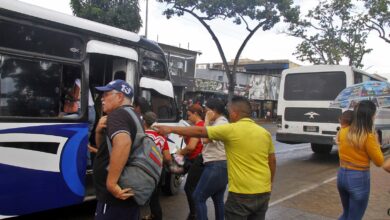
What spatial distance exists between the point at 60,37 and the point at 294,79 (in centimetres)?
956

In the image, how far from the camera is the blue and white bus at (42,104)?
4398 millimetres

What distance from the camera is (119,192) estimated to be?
296cm

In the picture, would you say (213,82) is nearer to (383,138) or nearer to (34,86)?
(383,138)

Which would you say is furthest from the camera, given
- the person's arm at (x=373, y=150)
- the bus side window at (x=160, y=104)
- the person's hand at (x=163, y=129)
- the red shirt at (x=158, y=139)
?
the bus side window at (x=160, y=104)

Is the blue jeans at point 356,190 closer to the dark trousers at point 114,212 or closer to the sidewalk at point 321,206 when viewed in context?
the sidewalk at point 321,206

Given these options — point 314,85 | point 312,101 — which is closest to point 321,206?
point 312,101

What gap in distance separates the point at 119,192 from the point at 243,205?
1136 millimetres

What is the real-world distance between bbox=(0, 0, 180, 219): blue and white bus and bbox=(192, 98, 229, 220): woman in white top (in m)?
1.58

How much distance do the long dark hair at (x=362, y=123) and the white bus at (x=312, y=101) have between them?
801 cm

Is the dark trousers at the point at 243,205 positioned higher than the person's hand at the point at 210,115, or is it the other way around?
the person's hand at the point at 210,115

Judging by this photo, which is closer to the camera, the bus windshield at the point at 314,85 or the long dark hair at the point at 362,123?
the long dark hair at the point at 362,123

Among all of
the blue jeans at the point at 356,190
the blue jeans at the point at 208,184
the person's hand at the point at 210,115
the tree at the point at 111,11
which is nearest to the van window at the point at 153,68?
the person's hand at the point at 210,115

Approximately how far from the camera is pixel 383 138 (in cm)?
1364

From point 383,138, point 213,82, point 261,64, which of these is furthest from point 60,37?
point 261,64
